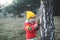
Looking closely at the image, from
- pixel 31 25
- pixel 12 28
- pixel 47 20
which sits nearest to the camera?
pixel 31 25

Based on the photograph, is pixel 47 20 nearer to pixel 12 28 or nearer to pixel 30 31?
pixel 30 31

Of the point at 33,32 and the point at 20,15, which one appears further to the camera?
the point at 20,15

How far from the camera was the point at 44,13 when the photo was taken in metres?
5.84

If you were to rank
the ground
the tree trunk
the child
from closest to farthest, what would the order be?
the child → the tree trunk → the ground

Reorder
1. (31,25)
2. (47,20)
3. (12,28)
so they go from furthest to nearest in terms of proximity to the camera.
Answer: (12,28) < (47,20) < (31,25)

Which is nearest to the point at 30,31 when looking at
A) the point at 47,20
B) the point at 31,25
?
the point at 31,25

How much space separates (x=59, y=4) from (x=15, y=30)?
2.18 meters

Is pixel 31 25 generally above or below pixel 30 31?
above

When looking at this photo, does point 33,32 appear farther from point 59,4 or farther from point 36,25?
point 59,4

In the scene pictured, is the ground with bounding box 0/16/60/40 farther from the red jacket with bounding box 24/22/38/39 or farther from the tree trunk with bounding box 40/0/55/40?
the red jacket with bounding box 24/22/38/39

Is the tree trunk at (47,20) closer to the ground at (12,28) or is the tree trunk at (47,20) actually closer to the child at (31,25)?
the child at (31,25)

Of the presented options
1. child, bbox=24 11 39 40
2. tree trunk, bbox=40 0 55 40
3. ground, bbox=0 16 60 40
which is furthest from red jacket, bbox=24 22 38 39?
ground, bbox=0 16 60 40

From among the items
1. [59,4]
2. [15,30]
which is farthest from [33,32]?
[59,4]

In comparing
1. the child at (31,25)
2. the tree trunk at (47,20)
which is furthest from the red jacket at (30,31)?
the tree trunk at (47,20)
